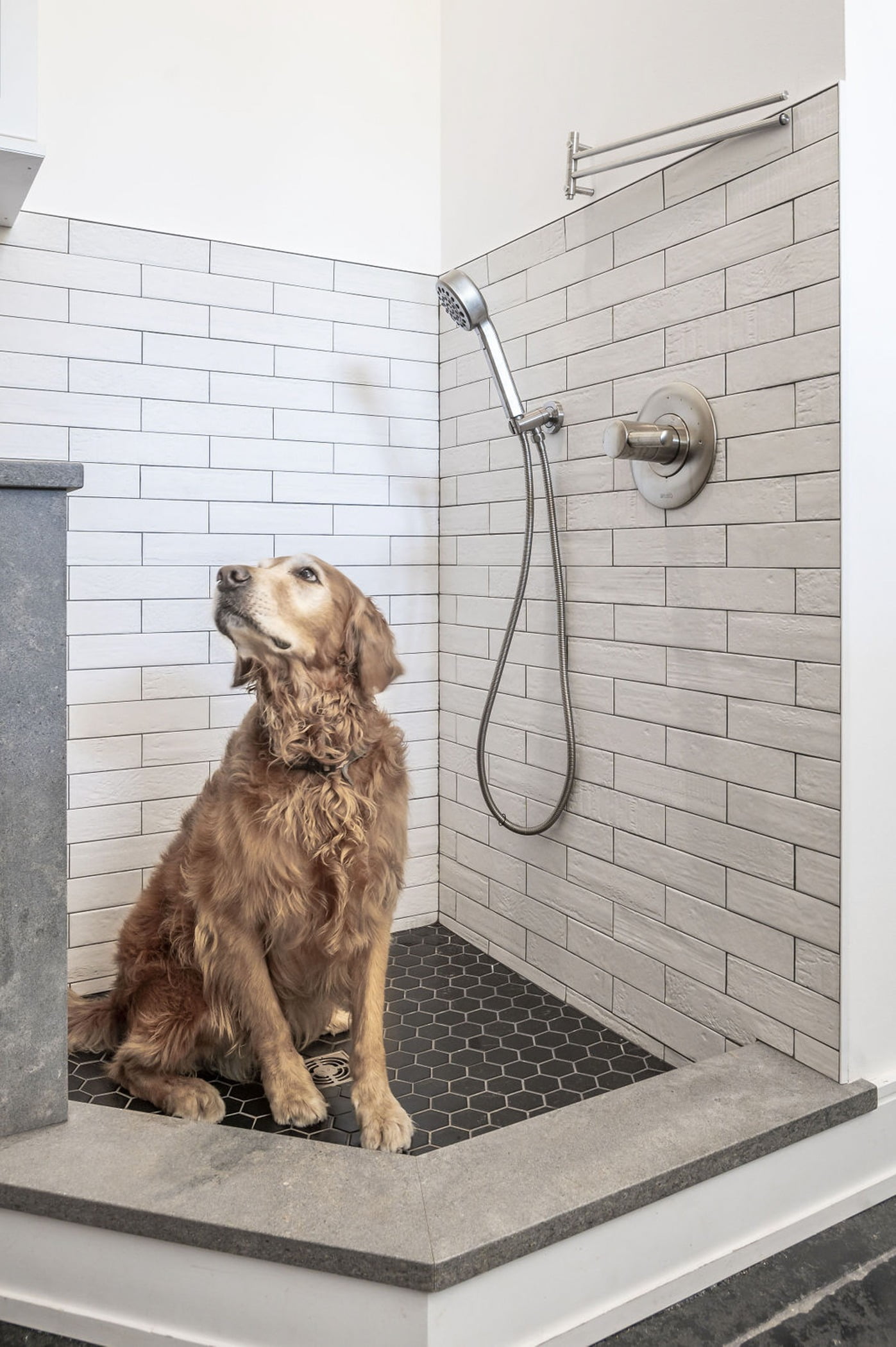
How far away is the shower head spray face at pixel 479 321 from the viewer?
2102mm

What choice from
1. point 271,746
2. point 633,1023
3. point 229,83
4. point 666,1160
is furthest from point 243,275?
point 666,1160

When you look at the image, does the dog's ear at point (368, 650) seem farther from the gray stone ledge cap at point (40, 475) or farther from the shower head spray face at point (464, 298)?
the shower head spray face at point (464, 298)

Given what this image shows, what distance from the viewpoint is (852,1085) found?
1.58m

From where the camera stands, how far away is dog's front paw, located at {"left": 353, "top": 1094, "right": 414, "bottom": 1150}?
5.03 ft

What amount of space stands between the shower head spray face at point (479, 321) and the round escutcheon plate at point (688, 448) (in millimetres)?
352

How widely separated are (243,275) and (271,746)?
4.32 ft

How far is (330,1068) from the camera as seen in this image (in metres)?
1.92

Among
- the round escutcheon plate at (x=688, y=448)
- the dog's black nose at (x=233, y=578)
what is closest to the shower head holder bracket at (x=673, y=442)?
the round escutcheon plate at (x=688, y=448)

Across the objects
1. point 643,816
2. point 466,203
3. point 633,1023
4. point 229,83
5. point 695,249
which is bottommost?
point 633,1023

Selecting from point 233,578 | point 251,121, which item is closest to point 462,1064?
point 233,578

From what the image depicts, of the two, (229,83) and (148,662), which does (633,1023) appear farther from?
(229,83)

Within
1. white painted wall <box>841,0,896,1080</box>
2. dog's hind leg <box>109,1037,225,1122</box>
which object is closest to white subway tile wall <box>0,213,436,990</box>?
dog's hind leg <box>109,1037,225,1122</box>

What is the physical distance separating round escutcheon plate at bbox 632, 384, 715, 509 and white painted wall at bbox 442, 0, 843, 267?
1.52ft

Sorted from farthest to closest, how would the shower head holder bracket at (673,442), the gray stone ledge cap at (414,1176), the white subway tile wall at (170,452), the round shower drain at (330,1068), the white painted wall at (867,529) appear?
the white subway tile wall at (170,452), the round shower drain at (330,1068), the shower head holder bracket at (673,442), the white painted wall at (867,529), the gray stone ledge cap at (414,1176)
